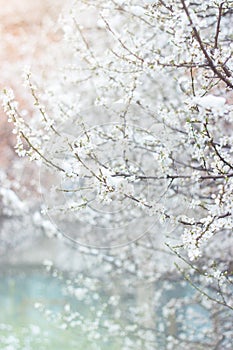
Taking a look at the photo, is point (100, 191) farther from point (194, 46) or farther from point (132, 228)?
point (132, 228)

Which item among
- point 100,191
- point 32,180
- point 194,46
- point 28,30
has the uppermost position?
point 28,30

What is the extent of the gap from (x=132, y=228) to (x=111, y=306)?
4.96 feet

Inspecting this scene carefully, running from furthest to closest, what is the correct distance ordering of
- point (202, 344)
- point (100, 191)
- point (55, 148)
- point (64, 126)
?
1. point (202, 344)
2. point (64, 126)
3. point (55, 148)
4. point (100, 191)

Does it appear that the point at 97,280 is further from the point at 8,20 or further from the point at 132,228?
the point at 8,20

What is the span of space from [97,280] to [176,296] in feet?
2.91

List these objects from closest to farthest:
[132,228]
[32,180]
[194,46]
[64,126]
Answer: [194,46], [64,126], [132,228], [32,180]

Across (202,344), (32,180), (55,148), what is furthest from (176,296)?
(55,148)

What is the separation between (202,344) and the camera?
3.31 meters

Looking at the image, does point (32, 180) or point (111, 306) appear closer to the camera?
point (111, 306)

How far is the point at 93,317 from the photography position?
5023 mm

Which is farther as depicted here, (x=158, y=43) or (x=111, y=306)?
(x=111, y=306)

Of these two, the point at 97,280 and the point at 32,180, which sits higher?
the point at 32,180

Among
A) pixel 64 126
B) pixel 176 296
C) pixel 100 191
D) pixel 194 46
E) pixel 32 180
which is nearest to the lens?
pixel 194 46

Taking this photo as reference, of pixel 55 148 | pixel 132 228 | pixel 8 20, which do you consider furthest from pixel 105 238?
pixel 55 148
